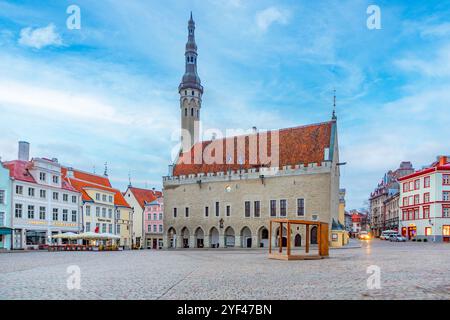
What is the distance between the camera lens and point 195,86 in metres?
58.6

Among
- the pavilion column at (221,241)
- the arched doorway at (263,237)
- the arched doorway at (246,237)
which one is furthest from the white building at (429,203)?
the pavilion column at (221,241)

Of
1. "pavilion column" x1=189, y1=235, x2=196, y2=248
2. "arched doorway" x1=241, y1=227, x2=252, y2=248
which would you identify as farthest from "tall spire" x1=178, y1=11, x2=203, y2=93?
"arched doorway" x1=241, y1=227, x2=252, y2=248

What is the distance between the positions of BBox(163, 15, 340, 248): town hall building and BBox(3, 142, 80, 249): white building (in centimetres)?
1330

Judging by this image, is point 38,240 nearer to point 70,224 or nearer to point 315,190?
point 70,224

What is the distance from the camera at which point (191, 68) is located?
195 feet

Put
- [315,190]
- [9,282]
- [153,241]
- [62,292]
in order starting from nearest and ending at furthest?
[62,292] < [9,282] < [315,190] < [153,241]

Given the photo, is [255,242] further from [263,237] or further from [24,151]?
[24,151]

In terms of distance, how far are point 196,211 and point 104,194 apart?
1099cm

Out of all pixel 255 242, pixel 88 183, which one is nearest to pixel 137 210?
pixel 88 183

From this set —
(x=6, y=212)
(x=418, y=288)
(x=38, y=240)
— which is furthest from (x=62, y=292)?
(x=38, y=240)

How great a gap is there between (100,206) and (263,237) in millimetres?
18834

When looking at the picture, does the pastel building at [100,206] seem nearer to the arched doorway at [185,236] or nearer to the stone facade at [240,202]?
the stone facade at [240,202]

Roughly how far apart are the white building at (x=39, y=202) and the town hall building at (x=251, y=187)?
1330 cm

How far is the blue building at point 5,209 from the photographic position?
35.3 m
